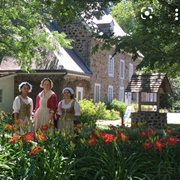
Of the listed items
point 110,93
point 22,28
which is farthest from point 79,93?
point 22,28

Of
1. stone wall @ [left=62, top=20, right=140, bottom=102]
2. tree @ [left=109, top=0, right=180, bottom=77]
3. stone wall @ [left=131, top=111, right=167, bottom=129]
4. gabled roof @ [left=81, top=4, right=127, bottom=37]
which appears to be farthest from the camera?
stone wall @ [left=62, top=20, right=140, bottom=102]

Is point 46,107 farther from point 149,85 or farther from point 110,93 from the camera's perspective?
point 110,93

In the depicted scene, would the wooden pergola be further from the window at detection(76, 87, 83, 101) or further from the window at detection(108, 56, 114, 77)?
the window at detection(108, 56, 114, 77)

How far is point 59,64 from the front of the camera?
781 inches

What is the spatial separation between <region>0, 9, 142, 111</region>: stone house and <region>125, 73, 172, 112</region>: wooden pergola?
3351 mm

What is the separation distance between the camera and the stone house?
2009cm

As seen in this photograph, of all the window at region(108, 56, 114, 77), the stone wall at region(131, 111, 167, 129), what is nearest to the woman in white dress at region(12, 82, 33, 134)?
the stone wall at region(131, 111, 167, 129)

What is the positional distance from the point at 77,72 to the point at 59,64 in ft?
4.45

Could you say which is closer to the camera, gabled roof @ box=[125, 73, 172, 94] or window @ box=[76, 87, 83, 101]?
gabled roof @ box=[125, 73, 172, 94]

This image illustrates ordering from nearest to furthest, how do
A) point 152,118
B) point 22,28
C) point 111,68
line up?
1. point 22,28
2. point 152,118
3. point 111,68

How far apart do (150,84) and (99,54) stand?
1026cm

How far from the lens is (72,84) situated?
21.0 metres

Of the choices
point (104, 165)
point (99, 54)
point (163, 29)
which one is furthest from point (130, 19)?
point (104, 165)

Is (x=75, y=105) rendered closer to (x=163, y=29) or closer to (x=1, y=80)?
(x=163, y=29)
